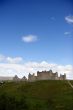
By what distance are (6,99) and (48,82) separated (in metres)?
45.0

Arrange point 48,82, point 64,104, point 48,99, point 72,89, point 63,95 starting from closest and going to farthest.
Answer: point 64,104 → point 48,99 → point 63,95 → point 72,89 → point 48,82

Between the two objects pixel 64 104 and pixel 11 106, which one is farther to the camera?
pixel 64 104

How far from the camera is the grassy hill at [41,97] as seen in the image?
78.1 m

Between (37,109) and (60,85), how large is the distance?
132 ft

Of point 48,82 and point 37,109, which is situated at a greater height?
point 48,82

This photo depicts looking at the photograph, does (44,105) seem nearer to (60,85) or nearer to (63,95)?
(63,95)

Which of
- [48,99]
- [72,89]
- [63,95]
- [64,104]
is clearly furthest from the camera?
[72,89]

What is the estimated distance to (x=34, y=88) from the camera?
112688 millimetres

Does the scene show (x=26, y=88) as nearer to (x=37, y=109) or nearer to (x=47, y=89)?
(x=47, y=89)

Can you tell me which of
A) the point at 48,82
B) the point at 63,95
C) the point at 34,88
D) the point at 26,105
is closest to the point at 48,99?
the point at 63,95

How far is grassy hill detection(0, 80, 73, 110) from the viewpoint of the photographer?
78.1 m

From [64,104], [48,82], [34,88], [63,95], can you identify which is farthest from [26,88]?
[64,104]

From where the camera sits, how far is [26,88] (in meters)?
114

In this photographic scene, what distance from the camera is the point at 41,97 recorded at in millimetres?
96125
